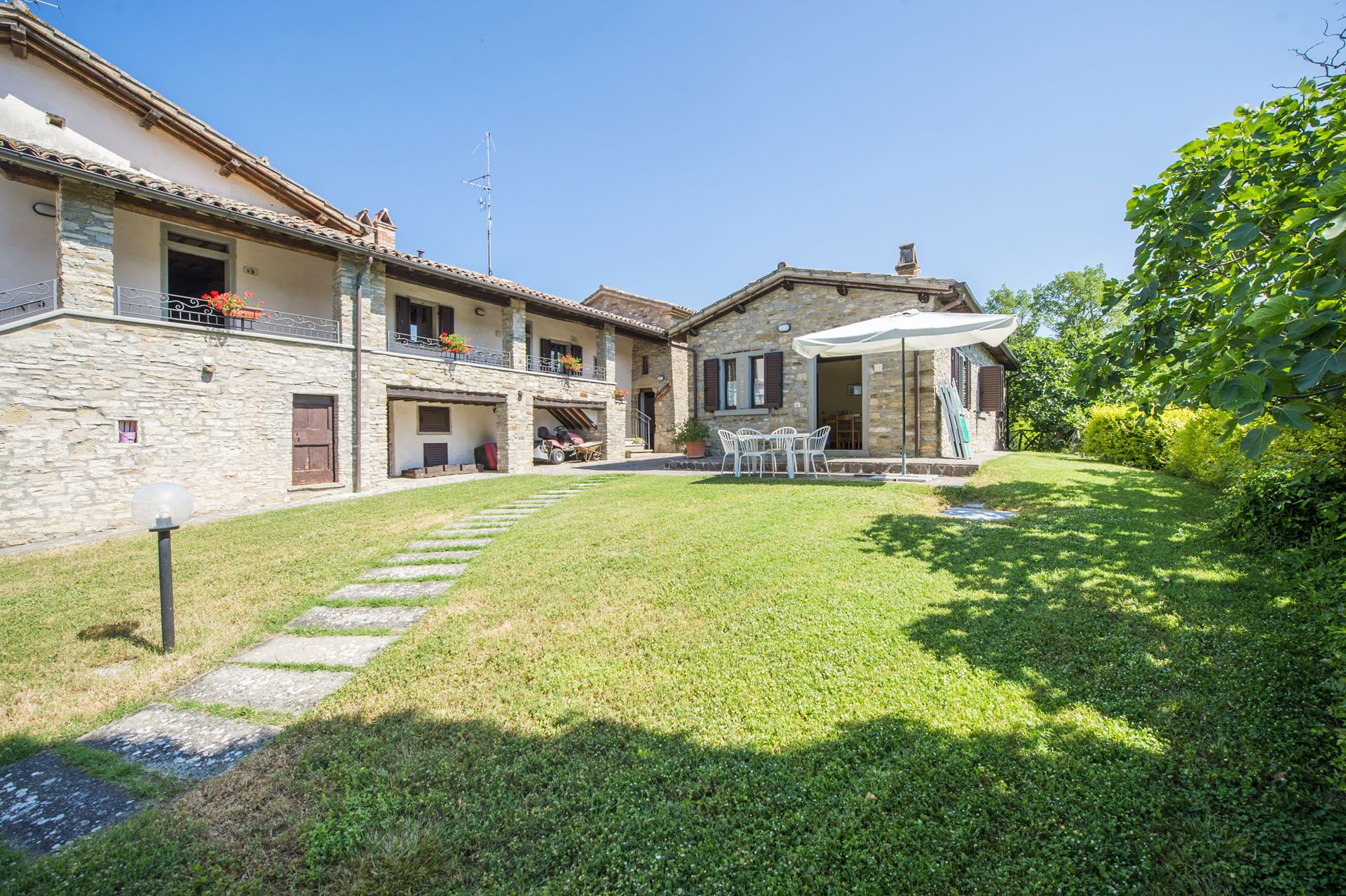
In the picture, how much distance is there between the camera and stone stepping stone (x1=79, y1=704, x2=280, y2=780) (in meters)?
2.34

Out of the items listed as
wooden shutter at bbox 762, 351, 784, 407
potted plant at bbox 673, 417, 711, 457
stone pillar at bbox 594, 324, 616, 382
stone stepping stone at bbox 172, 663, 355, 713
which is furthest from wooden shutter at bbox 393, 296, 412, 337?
stone stepping stone at bbox 172, 663, 355, 713

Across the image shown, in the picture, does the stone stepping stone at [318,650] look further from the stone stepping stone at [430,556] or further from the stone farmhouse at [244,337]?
the stone farmhouse at [244,337]

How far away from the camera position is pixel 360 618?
4.05 metres

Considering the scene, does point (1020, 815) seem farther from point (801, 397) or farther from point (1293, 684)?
point (801, 397)

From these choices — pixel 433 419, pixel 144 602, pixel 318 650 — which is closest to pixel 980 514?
pixel 318 650

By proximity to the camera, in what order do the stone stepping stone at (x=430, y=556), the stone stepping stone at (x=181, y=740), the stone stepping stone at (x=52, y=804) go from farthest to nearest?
1. the stone stepping stone at (x=430, y=556)
2. the stone stepping stone at (x=181, y=740)
3. the stone stepping stone at (x=52, y=804)

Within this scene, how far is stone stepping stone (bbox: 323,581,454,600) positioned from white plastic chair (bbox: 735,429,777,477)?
6.24 meters

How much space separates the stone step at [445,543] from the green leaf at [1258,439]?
5.87 meters

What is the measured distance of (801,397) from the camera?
40.9ft

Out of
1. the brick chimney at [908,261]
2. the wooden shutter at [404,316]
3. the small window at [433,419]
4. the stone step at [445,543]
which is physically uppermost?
the brick chimney at [908,261]

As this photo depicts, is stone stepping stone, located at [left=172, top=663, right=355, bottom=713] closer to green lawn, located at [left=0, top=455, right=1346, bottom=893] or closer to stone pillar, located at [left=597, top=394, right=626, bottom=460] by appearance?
green lawn, located at [left=0, top=455, right=1346, bottom=893]

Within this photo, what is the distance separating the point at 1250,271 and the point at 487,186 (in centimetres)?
2149

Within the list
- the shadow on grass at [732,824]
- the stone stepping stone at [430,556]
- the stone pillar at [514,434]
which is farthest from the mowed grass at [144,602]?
the stone pillar at [514,434]

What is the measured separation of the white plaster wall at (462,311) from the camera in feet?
45.9
